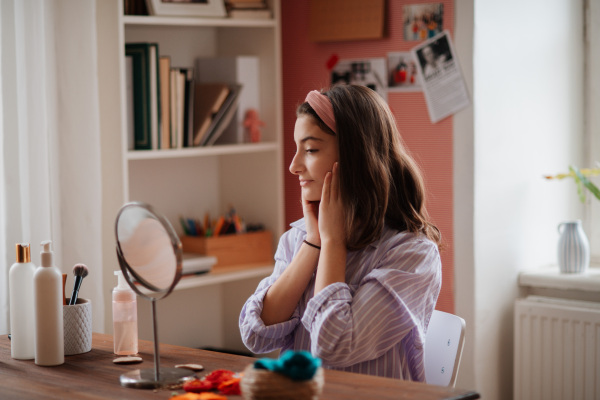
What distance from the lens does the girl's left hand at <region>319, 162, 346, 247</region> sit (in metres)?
1.79

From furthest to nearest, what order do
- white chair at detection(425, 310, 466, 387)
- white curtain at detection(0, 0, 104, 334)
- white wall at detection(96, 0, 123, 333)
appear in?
1. white wall at detection(96, 0, 123, 333)
2. white curtain at detection(0, 0, 104, 334)
3. white chair at detection(425, 310, 466, 387)

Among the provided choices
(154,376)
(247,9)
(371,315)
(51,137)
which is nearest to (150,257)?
(154,376)

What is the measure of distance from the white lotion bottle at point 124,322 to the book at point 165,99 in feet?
3.86

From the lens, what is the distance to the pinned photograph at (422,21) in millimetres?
2742

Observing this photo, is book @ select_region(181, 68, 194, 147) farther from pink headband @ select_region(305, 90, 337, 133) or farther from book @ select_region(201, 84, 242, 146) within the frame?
pink headband @ select_region(305, 90, 337, 133)

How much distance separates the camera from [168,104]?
2842 mm

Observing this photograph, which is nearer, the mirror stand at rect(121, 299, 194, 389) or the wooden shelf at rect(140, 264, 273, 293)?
the mirror stand at rect(121, 299, 194, 389)

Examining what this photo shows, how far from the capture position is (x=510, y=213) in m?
2.87

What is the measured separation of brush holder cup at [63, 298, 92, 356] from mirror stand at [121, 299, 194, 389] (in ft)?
0.73

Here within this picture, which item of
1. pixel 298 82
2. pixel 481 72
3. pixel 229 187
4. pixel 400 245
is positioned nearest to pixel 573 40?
pixel 481 72

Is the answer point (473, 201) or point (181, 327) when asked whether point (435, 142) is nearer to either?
point (473, 201)

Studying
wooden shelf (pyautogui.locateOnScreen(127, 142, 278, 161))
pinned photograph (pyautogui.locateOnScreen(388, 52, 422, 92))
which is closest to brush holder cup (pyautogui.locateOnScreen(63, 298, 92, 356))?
wooden shelf (pyautogui.locateOnScreen(127, 142, 278, 161))

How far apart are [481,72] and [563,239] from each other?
0.64 metres

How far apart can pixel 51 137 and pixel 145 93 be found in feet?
1.23
